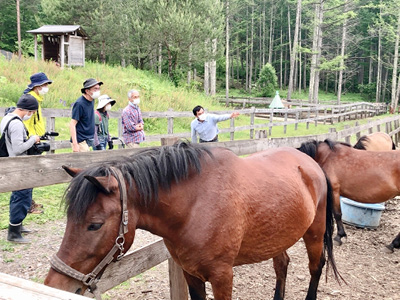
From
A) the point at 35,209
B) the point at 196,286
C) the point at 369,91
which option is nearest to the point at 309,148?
the point at 196,286

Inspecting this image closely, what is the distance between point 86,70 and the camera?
58.9 ft

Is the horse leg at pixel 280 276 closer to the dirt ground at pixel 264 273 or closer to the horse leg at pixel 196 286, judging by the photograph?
the dirt ground at pixel 264 273

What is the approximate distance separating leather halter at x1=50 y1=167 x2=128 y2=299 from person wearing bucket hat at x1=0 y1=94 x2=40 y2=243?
7.91 feet

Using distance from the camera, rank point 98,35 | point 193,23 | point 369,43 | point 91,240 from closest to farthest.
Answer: point 91,240, point 193,23, point 98,35, point 369,43

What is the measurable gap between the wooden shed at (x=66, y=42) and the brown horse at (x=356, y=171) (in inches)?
661

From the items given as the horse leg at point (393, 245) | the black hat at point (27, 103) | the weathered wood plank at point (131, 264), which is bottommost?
the horse leg at point (393, 245)

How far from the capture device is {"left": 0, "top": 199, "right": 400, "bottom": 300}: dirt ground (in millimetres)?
3277

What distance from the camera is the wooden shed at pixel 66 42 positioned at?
18.8 metres

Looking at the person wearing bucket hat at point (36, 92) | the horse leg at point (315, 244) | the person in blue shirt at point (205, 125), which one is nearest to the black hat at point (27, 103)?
the person wearing bucket hat at point (36, 92)

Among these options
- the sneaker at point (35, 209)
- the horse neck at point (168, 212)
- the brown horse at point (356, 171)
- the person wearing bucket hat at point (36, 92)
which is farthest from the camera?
the brown horse at point (356, 171)

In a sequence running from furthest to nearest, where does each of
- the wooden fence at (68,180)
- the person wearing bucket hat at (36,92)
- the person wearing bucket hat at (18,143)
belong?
the person wearing bucket hat at (36,92) < the person wearing bucket hat at (18,143) < the wooden fence at (68,180)

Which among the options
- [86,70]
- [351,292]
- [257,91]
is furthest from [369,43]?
[351,292]

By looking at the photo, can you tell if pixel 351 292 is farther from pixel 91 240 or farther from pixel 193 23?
pixel 193 23

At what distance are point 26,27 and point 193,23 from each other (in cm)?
2264
